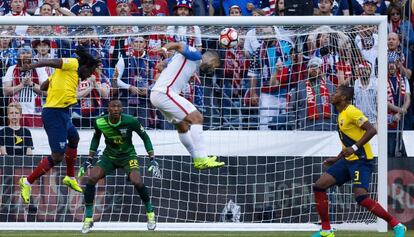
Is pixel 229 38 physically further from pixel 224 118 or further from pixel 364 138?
pixel 364 138

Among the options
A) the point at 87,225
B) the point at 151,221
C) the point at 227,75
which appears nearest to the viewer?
the point at 87,225

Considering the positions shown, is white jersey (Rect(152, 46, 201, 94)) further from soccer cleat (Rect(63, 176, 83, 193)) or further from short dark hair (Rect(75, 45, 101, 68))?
soccer cleat (Rect(63, 176, 83, 193))

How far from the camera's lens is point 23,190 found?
18.0 meters

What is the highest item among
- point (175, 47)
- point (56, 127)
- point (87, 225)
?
point (175, 47)

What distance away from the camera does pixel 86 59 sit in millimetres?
17766

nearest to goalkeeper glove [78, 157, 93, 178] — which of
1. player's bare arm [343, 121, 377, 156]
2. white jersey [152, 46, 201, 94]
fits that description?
white jersey [152, 46, 201, 94]

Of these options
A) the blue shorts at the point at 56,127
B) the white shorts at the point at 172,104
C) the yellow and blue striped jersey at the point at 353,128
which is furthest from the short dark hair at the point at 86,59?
the yellow and blue striped jersey at the point at 353,128

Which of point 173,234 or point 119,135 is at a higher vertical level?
point 119,135

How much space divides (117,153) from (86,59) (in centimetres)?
161

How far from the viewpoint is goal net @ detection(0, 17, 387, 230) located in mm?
18922

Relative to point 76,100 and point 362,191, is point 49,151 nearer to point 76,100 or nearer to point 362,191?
point 76,100

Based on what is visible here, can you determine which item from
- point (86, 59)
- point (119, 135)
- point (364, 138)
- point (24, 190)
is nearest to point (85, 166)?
point (119, 135)

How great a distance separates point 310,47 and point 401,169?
8.36ft

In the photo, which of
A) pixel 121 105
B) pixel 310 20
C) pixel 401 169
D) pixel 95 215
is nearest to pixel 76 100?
pixel 121 105
